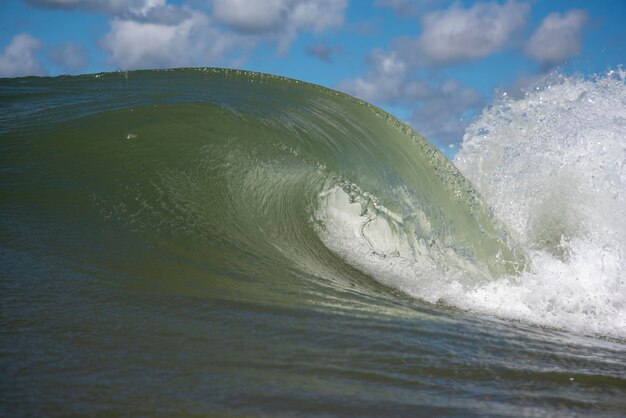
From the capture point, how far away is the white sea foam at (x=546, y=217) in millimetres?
5184

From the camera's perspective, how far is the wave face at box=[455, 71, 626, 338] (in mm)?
5290

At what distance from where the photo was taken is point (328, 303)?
3.86m

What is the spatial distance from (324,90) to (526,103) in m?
3.01

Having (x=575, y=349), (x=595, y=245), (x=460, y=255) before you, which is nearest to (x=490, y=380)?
(x=575, y=349)

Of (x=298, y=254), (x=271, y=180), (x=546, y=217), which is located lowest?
(x=298, y=254)

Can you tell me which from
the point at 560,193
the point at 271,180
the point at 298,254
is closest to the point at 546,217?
the point at 560,193

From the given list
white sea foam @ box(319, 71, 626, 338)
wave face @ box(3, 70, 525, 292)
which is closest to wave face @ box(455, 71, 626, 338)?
white sea foam @ box(319, 71, 626, 338)

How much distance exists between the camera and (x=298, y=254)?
17.0 feet

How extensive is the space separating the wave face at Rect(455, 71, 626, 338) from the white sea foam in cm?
1

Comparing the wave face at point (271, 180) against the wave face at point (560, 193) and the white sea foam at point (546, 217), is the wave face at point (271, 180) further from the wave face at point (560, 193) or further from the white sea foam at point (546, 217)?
the wave face at point (560, 193)

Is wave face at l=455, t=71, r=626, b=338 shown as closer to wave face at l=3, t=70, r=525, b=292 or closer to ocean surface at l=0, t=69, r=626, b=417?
ocean surface at l=0, t=69, r=626, b=417

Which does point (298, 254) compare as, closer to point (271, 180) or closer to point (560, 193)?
point (271, 180)

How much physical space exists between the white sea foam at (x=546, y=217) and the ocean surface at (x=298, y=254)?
0.03 m

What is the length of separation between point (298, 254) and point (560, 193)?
4573 mm
